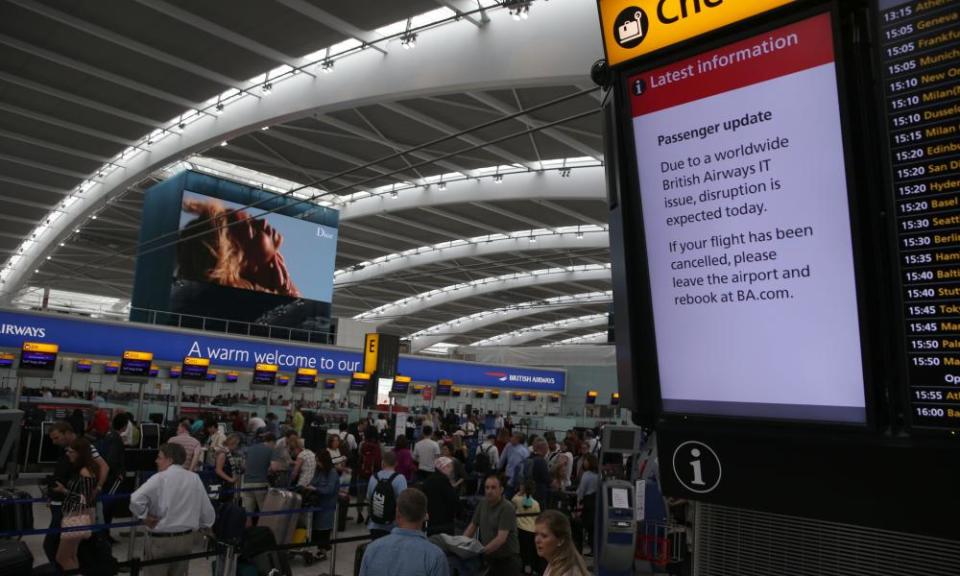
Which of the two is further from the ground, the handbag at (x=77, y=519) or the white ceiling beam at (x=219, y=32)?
the white ceiling beam at (x=219, y=32)

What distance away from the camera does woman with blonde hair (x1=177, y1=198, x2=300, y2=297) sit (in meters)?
24.4

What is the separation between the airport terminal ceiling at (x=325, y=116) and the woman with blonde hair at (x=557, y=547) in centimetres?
692

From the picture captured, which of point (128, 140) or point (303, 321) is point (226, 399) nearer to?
point (303, 321)

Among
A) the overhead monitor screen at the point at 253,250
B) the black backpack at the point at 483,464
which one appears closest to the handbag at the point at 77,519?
the black backpack at the point at 483,464

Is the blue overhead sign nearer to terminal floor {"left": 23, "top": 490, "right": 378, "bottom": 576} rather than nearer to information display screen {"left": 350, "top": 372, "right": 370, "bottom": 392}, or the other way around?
information display screen {"left": 350, "top": 372, "right": 370, "bottom": 392}

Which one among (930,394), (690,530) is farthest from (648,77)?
(690,530)

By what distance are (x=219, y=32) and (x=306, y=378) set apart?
11.7 m

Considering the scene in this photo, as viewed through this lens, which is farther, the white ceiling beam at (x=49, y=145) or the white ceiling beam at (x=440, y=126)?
the white ceiling beam at (x=49, y=145)

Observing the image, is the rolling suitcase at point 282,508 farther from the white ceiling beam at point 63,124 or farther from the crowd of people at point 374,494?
the white ceiling beam at point 63,124

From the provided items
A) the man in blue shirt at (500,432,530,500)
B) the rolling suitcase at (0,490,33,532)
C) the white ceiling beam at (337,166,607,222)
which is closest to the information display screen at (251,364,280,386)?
the white ceiling beam at (337,166,607,222)

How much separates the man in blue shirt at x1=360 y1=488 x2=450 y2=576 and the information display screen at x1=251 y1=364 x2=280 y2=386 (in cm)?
1869

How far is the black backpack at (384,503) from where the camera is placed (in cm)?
676

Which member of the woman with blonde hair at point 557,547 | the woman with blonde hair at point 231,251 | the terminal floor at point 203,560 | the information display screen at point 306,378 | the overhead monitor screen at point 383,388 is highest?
the woman with blonde hair at point 231,251

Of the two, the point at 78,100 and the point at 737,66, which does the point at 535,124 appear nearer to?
the point at 78,100
